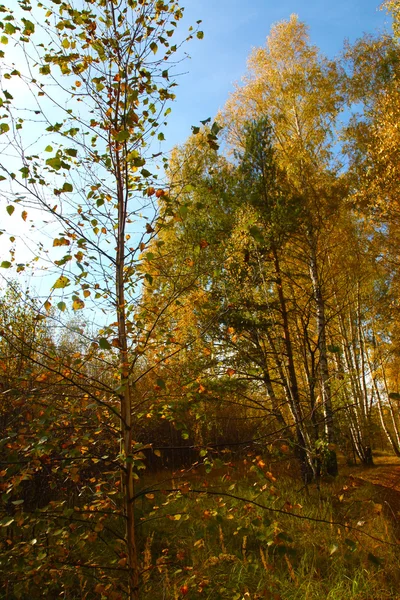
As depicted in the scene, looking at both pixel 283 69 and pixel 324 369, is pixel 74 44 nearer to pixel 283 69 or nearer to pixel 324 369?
pixel 324 369

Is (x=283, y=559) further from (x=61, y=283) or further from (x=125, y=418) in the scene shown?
(x=61, y=283)

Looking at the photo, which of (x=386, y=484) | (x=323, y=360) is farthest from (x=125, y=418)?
(x=386, y=484)

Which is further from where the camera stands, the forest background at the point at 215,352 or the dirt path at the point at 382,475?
the dirt path at the point at 382,475

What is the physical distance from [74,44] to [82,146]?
0.51m

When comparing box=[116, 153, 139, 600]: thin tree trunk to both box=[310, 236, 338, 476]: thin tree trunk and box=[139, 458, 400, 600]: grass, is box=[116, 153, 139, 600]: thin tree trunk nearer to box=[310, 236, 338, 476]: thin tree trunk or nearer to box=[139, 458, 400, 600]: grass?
box=[139, 458, 400, 600]: grass

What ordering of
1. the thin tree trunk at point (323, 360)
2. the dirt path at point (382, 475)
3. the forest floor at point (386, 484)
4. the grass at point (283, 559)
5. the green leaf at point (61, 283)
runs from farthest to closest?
1. the dirt path at point (382, 475)
2. the thin tree trunk at point (323, 360)
3. the forest floor at point (386, 484)
4. the grass at point (283, 559)
5. the green leaf at point (61, 283)

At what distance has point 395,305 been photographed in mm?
10180

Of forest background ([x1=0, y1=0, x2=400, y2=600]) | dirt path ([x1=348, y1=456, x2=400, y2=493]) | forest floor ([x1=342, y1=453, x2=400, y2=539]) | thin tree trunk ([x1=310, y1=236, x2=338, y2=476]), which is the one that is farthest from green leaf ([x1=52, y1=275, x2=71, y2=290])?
dirt path ([x1=348, y1=456, x2=400, y2=493])

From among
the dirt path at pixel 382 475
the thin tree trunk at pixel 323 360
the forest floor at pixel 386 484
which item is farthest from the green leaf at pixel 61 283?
the dirt path at pixel 382 475

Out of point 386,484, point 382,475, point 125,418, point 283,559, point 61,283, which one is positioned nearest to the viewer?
point 61,283

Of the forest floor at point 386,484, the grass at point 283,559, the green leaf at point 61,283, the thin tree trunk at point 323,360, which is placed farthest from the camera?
the thin tree trunk at point 323,360

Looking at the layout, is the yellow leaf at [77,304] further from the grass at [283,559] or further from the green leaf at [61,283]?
the grass at [283,559]

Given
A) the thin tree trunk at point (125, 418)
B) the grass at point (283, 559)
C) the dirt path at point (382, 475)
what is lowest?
the dirt path at point (382, 475)

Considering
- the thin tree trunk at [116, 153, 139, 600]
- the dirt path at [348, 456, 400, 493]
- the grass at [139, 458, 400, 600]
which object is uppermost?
the thin tree trunk at [116, 153, 139, 600]
